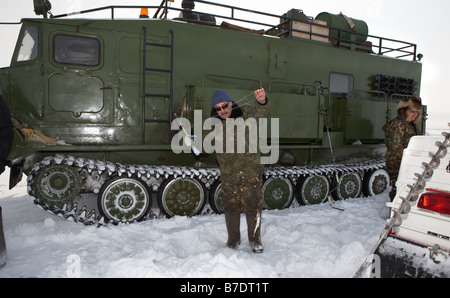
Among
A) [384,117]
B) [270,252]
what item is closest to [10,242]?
[270,252]

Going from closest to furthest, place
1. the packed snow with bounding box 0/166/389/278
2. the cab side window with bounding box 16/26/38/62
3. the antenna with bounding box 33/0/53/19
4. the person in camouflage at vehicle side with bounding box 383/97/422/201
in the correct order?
the packed snow with bounding box 0/166/389/278 < the cab side window with bounding box 16/26/38/62 < the antenna with bounding box 33/0/53/19 < the person in camouflage at vehicle side with bounding box 383/97/422/201

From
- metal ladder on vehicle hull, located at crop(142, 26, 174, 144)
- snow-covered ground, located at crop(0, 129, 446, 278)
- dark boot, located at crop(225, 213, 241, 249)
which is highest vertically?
metal ladder on vehicle hull, located at crop(142, 26, 174, 144)

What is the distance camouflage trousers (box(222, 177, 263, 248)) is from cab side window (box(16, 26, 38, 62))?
3.92 m

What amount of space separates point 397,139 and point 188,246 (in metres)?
4.15

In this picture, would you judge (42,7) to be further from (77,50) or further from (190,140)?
(190,140)

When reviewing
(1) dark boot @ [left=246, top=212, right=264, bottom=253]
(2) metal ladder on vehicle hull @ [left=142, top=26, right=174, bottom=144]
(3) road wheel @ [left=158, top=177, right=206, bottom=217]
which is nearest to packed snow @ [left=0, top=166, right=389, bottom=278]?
(1) dark boot @ [left=246, top=212, right=264, bottom=253]

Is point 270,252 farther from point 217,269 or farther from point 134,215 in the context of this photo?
point 134,215

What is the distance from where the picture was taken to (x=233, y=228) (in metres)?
4.33

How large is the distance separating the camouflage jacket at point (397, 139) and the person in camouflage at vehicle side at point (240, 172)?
2.98 metres

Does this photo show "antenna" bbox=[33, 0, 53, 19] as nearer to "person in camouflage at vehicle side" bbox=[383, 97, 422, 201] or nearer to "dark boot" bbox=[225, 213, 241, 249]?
"dark boot" bbox=[225, 213, 241, 249]

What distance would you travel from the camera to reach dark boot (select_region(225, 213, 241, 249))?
4301mm

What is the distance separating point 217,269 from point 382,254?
1685 mm

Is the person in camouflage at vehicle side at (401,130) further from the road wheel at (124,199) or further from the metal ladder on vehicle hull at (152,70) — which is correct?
the road wheel at (124,199)

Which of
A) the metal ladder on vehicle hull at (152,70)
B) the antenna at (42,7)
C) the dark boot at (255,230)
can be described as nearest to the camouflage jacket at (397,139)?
the dark boot at (255,230)
